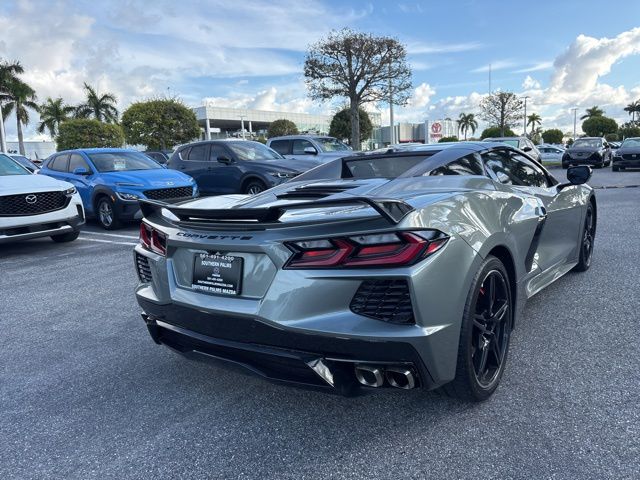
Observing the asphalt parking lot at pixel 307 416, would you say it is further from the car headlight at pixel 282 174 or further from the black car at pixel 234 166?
the black car at pixel 234 166

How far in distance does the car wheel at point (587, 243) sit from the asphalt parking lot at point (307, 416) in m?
0.88

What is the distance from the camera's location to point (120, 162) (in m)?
10.0

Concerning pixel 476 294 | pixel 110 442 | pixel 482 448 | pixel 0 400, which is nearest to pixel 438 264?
pixel 476 294

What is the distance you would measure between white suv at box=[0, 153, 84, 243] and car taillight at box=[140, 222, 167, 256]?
5.18m

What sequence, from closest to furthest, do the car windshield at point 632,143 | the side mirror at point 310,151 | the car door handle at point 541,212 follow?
the car door handle at point 541,212 → the side mirror at point 310,151 → the car windshield at point 632,143

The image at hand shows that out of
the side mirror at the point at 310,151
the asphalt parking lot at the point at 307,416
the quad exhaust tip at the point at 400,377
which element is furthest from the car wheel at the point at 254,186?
the quad exhaust tip at the point at 400,377

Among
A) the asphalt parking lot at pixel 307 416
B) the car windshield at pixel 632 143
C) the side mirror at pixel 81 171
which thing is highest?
the car windshield at pixel 632 143

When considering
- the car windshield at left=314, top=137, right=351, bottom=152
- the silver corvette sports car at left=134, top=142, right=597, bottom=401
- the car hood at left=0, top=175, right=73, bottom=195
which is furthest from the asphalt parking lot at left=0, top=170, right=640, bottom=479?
the car windshield at left=314, top=137, right=351, bottom=152

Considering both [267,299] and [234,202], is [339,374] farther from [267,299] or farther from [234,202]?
[234,202]

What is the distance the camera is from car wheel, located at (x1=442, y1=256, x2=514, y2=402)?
2.27 meters

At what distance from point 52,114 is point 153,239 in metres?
62.2

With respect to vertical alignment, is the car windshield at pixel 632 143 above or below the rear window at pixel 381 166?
above

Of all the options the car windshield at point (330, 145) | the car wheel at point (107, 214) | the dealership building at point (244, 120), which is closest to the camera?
the car wheel at point (107, 214)

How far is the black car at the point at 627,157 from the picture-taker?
20.9 metres
